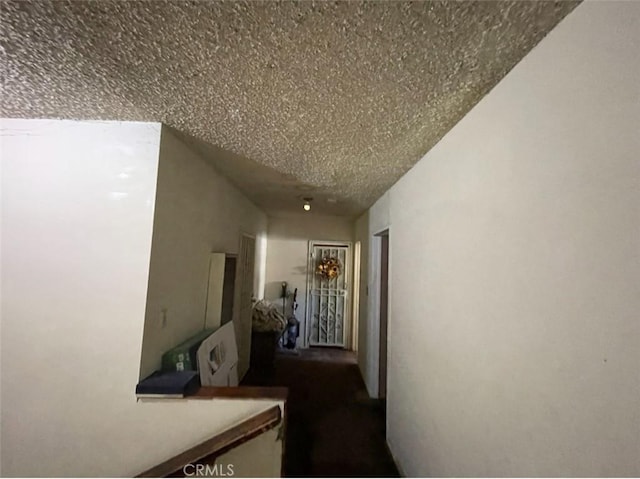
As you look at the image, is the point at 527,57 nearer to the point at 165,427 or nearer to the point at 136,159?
the point at 136,159

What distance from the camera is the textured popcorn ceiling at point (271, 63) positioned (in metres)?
0.78

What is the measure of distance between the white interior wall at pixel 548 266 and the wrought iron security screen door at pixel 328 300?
11.5 feet

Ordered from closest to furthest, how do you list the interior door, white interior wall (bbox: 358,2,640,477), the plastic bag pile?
1. white interior wall (bbox: 358,2,640,477)
2. the interior door
3. the plastic bag pile

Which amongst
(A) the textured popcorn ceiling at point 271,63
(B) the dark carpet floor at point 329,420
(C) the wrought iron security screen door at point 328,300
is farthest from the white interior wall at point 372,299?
(A) the textured popcorn ceiling at point 271,63

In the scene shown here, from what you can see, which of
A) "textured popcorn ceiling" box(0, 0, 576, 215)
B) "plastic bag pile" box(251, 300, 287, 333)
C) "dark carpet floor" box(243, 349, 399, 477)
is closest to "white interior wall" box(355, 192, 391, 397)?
"dark carpet floor" box(243, 349, 399, 477)

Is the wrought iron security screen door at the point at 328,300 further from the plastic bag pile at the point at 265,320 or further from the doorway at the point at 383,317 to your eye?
the doorway at the point at 383,317

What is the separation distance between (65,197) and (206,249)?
0.87m

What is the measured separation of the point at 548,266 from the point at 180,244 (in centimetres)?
176

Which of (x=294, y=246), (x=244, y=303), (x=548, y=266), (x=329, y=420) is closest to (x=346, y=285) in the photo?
(x=294, y=246)

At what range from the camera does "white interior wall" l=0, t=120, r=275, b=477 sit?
1354 millimetres

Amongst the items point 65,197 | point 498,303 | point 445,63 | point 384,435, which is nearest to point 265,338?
point 384,435

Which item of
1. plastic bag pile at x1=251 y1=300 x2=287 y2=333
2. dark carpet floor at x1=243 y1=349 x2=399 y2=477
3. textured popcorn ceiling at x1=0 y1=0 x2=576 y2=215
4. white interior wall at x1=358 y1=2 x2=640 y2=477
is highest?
textured popcorn ceiling at x1=0 y1=0 x2=576 y2=215

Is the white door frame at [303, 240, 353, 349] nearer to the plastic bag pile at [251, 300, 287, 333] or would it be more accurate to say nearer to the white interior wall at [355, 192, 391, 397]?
the plastic bag pile at [251, 300, 287, 333]

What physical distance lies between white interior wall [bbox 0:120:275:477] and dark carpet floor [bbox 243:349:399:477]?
1.17 metres
